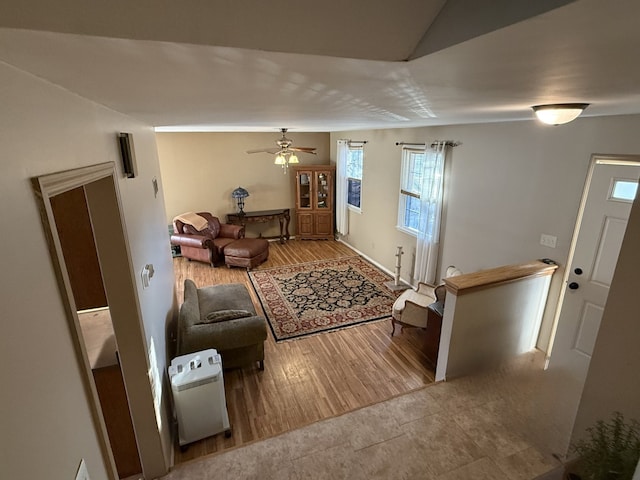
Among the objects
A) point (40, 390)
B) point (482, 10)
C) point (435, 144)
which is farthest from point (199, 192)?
point (482, 10)

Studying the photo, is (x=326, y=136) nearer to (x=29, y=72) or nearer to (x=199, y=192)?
(x=199, y=192)

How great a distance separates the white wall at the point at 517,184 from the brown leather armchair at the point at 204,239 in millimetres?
3810

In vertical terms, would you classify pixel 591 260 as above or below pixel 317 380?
above

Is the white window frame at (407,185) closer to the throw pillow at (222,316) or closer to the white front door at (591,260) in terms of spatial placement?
the white front door at (591,260)

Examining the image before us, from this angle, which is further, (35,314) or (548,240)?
(548,240)

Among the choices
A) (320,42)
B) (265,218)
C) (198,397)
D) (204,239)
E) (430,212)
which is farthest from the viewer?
(265,218)

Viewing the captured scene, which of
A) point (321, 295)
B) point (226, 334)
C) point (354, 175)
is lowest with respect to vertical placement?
point (321, 295)

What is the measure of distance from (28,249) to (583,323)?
3.74 m

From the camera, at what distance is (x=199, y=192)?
22.6ft

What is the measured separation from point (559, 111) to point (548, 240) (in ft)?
5.81

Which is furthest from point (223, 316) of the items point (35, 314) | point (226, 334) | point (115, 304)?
point (35, 314)

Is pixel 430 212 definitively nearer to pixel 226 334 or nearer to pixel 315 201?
pixel 226 334

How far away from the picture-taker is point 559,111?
1622 mm

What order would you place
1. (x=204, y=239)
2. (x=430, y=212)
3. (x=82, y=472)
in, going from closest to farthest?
(x=82, y=472) → (x=430, y=212) → (x=204, y=239)
